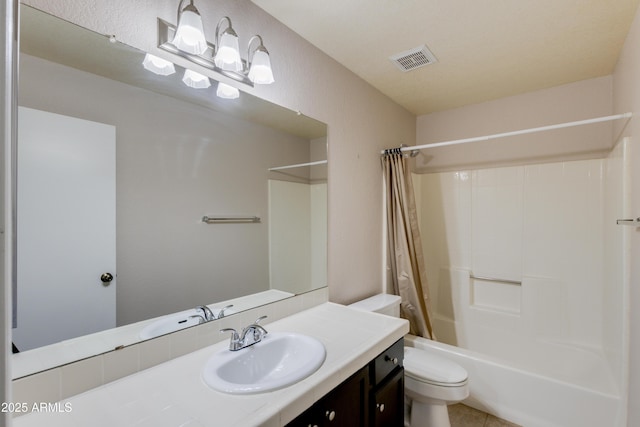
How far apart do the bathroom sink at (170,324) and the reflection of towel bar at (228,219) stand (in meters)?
0.38

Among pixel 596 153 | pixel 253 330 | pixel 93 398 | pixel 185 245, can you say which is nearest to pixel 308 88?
pixel 185 245

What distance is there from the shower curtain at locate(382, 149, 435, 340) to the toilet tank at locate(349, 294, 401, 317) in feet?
0.49

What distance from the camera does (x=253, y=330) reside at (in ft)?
4.11

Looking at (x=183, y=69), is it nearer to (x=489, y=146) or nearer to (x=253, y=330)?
(x=253, y=330)

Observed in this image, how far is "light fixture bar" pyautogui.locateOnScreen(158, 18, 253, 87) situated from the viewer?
115 centimetres

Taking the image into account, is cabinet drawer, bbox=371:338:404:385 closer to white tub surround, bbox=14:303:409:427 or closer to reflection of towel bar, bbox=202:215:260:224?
white tub surround, bbox=14:303:409:427

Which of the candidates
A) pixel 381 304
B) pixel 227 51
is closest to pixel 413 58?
pixel 227 51

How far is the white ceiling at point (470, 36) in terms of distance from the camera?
4.92 ft

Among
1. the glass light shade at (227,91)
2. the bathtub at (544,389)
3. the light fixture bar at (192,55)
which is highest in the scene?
the light fixture bar at (192,55)

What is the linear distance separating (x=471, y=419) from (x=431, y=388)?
63 centimetres

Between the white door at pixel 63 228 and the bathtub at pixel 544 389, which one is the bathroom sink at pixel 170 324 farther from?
the bathtub at pixel 544 389

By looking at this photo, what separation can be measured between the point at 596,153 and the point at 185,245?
2861 mm

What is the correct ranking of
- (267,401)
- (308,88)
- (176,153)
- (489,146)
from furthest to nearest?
(489,146), (308,88), (176,153), (267,401)

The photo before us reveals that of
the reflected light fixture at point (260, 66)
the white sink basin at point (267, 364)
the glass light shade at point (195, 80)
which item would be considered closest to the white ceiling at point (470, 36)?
the reflected light fixture at point (260, 66)
